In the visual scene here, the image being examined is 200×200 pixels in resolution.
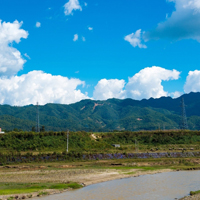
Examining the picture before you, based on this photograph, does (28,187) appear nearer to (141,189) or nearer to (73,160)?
(141,189)

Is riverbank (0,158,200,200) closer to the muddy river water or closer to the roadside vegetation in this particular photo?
the roadside vegetation

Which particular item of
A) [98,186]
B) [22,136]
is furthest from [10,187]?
[22,136]

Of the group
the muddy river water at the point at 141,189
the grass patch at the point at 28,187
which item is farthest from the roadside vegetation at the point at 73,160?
the muddy river water at the point at 141,189

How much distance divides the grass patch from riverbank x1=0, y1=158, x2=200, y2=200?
1120 mm

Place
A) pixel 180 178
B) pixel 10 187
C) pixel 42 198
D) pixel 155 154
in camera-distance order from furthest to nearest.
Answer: pixel 155 154
pixel 180 178
pixel 10 187
pixel 42 198

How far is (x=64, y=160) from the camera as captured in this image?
183ft

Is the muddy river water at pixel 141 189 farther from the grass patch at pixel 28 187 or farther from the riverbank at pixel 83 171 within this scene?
the riverbank at pixel 83 171

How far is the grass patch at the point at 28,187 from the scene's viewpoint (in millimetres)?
28969

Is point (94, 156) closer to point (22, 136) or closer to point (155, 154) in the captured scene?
point (155, 154)

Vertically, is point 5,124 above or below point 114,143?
above

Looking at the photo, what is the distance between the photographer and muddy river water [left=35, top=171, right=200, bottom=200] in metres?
27.6

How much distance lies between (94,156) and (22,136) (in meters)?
26.7

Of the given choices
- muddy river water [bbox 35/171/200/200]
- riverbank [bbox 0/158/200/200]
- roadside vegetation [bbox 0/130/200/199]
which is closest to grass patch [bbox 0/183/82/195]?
roadside vegetation [bbox 0/130/200/199]

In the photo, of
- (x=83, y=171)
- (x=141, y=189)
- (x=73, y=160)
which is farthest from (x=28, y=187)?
(x=73, y=160)
